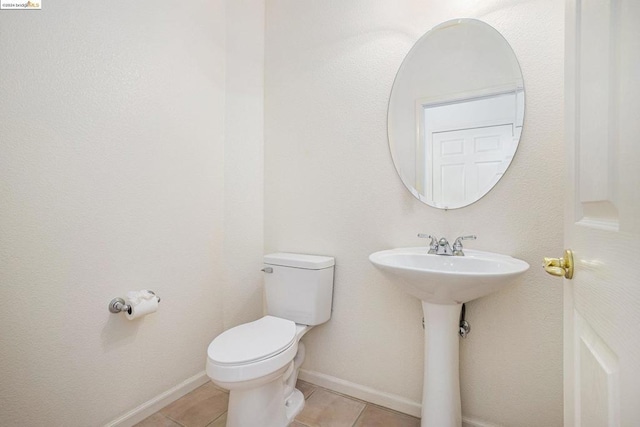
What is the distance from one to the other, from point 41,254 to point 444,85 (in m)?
1.91

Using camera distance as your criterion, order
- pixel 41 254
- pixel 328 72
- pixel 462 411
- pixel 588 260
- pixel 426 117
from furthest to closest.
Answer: pixel 328 72 < pixel 426 117 < pixel 462 411 < pixel 41 254 < pixel 588 260

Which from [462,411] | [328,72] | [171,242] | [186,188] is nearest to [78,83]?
[186,188]

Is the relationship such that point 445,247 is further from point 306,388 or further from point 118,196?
point 118,196

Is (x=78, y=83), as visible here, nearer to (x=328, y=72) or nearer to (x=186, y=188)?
(x=186, y=188)

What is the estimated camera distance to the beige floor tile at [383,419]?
1.43m

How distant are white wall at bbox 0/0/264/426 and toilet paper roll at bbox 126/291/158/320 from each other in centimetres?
11

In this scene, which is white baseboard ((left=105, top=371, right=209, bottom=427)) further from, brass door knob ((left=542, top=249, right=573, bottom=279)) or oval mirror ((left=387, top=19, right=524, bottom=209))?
brass door knob ((left=542, top=249, right=573, bottom=279))

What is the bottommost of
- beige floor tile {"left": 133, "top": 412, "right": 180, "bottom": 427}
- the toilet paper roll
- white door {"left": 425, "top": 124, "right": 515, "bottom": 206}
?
beige floor tile {"left": 133, "top": 412, "right": 180, "bottom": 427}

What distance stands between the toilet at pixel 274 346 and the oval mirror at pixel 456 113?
0.74 metres

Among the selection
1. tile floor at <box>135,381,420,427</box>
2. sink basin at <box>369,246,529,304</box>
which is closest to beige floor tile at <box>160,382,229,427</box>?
tile floor at <box>135,381,420,427</box>

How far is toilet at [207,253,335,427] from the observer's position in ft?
3.79

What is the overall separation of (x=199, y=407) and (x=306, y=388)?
0.59 metres

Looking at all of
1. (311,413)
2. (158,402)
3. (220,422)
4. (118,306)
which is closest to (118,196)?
(118,306)

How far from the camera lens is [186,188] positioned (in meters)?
1.69
